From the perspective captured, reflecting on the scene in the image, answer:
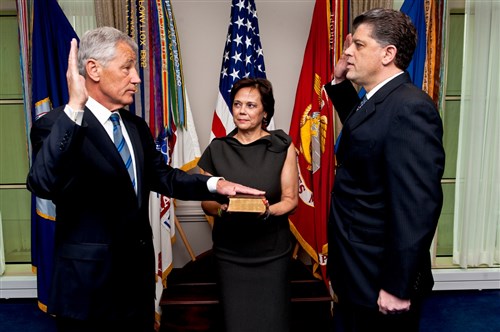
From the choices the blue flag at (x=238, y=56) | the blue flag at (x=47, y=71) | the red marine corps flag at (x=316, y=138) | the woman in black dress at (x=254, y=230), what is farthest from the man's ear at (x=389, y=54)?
the blue flag at (x=47, y=71)

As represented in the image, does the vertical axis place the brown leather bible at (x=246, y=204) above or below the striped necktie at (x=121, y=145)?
below

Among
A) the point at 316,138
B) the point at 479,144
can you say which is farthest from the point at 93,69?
the point at 479,144

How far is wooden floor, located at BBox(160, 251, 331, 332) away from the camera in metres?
2.89

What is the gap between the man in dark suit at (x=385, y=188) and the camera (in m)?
1.51

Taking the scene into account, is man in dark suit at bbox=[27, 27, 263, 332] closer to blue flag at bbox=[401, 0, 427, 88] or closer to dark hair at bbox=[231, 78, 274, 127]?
dark hair at bbox=[231, 78, 274, 127]

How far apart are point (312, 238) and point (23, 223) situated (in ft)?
7.79

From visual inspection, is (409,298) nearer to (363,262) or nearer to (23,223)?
(363,262)

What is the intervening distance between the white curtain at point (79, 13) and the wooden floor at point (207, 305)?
1959 mm

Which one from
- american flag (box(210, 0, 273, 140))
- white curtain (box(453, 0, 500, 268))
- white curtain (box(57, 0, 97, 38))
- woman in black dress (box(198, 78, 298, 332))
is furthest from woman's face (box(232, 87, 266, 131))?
white curtain (box(453, 0, 500, 268))

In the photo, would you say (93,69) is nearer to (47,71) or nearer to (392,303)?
(392,303)

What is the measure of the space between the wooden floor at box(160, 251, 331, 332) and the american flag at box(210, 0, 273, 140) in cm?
106

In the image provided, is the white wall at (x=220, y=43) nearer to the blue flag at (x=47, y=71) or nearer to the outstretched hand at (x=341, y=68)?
the blue flag at (x=47, y=71)

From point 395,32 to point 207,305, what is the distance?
1.98 m

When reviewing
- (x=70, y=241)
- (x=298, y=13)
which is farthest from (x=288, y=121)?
(x=70, y=241)
